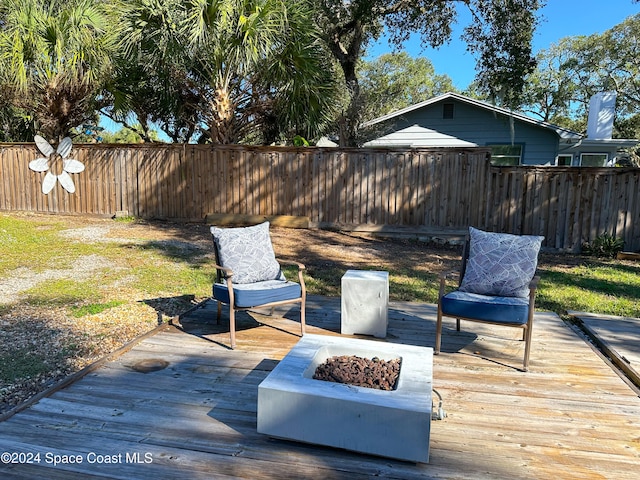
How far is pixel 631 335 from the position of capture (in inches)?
171

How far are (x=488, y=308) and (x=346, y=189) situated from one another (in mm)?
6373

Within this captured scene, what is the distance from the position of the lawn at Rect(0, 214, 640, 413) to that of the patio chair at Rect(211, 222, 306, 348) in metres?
0.95

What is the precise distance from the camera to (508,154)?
13.6 metres

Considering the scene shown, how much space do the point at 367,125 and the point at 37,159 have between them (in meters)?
9.17

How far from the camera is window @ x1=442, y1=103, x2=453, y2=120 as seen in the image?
13.8 metres

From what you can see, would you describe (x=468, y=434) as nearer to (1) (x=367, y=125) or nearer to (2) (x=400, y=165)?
(2) (x=400, y=165)

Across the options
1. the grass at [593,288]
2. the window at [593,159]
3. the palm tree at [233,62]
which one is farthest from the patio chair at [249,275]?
the window at [593,159]

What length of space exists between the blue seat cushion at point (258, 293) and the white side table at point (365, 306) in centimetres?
47

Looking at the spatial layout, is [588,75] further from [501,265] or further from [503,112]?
[501,265]

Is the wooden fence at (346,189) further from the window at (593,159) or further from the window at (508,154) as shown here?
the window at (593,159)

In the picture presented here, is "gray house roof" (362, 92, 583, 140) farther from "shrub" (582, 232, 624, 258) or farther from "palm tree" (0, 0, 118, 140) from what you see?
"palm tree" (0, 0, 118, 140)

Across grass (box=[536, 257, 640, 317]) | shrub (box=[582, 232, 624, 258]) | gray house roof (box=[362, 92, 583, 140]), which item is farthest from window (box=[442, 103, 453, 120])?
grass (box=[536, 257, 640, 317])

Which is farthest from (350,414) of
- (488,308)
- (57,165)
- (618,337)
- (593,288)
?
(57,165)

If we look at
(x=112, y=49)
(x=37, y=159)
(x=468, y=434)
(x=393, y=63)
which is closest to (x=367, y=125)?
(x=112, y=49)
